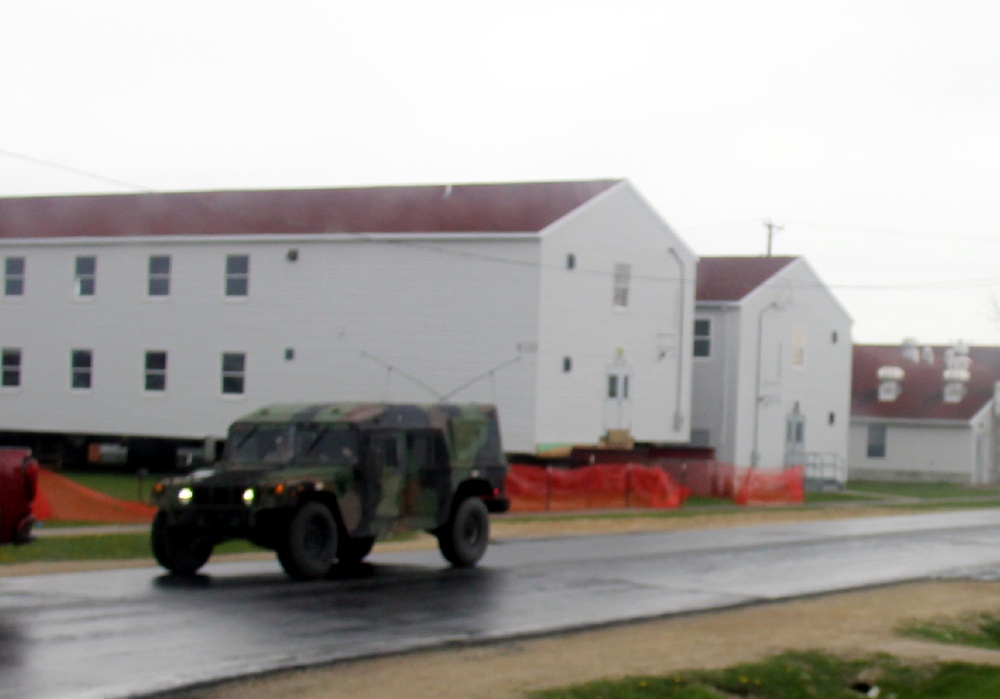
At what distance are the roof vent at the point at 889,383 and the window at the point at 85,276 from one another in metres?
34.8

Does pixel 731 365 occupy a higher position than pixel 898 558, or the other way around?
pixel 731 365

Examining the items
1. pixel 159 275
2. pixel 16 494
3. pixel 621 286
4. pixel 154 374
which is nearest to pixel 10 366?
pixel 154 374

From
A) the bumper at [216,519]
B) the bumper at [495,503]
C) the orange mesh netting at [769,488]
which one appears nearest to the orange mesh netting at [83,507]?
the bumper at [495,503]

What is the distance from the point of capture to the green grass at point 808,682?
36.1 ft

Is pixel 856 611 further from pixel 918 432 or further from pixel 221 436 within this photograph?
pixel 918 432

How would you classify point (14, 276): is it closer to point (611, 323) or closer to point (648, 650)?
point (611, 323)

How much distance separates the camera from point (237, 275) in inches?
1715

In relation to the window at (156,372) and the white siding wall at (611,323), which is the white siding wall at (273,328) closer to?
the window at (156,372)

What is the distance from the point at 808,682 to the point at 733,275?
136 feet

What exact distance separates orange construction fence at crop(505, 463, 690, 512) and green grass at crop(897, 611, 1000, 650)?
17494mm

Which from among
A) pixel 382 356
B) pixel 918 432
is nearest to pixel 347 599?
pixel 382 356

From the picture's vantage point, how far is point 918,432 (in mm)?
64625

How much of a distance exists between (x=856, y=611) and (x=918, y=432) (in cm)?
4968

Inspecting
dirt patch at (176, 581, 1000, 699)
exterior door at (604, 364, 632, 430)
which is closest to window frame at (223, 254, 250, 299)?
exterior door at (604, 364, 632, 430)
